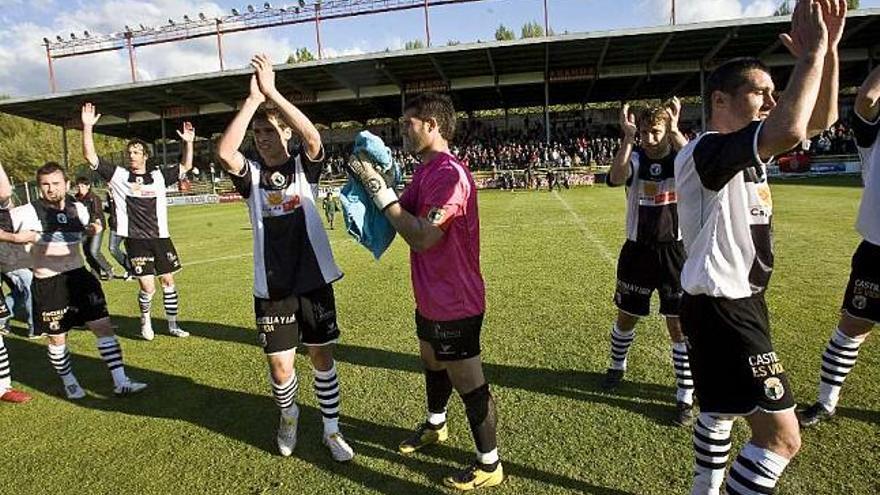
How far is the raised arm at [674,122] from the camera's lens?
13.1 feet

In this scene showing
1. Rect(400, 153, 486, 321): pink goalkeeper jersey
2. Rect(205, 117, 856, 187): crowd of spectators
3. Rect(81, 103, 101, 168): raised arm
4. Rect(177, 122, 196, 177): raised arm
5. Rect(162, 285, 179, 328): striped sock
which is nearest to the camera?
Rect(400, 153, 486, 321): pink goalkeeper jersey

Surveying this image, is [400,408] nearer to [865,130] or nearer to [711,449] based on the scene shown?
[711,449]

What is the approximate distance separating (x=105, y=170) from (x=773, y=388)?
7054 millimetres

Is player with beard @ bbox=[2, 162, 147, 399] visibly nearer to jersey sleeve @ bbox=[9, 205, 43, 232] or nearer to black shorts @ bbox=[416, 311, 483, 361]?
jersey sleeve @ bbox=[9, 205, 43, 232]

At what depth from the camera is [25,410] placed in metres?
5.00

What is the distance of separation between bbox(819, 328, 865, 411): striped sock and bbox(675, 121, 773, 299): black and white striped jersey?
5.93 ft

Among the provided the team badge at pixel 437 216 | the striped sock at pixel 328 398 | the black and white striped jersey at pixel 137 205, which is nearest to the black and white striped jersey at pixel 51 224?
the black and white striped jersey at pixel 137 205

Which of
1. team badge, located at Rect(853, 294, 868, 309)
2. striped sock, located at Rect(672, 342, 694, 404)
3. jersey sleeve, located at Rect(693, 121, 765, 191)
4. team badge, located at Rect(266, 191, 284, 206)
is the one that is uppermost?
jersey sleeve, located at Rect(693, 121, 765, 191)

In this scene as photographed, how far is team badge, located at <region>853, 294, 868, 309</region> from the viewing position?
368 cm

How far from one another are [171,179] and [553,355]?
17.4 feet

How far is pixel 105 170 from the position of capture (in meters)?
6.82

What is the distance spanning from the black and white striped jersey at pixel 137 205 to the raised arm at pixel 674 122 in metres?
5.83

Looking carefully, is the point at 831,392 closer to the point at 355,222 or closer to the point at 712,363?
the point at 712,363

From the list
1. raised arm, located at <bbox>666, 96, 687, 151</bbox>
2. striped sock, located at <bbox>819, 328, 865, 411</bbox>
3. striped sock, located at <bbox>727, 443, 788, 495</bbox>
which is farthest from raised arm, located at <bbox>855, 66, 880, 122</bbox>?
striped sock, located at <bbox>727, 443, 788, 495</bbox>
